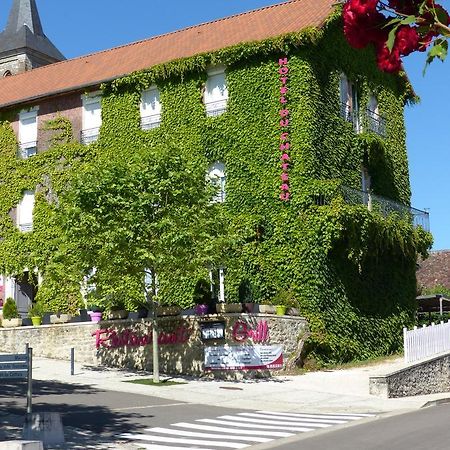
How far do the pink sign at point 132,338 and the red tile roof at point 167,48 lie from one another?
37.1ft

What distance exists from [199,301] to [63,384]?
6216 millimetres

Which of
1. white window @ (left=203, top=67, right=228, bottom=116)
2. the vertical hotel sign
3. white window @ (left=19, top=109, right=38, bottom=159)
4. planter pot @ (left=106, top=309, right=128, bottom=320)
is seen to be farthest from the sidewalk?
white window @ (left=19, top=109, right=38, bottom=159)

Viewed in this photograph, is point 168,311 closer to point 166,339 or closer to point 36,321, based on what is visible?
point 166,339

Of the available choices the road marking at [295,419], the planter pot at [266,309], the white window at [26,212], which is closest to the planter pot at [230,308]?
the planter pot at [266,309]

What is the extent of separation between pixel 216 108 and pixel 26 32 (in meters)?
38.6

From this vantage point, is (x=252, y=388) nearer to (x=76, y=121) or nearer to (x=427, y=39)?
(x=76, y=121)

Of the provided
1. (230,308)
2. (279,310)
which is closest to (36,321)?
(230,308)

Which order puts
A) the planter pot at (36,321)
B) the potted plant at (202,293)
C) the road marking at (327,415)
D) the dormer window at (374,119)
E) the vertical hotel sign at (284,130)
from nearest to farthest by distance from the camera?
the road marking at (327,415) → the potted plant at (202,293) → the vertical hotel sign at (284,130) → the planter pot at (36,321) → the dormer window at (374,119)

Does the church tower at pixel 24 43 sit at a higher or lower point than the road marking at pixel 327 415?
higher

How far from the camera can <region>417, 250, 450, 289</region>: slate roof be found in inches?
1913

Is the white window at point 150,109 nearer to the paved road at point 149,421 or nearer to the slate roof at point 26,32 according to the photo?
the paved road at point 149,421

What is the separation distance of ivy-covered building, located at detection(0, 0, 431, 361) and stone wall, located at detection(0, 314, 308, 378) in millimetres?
1274

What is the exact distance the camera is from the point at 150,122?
98.8ft

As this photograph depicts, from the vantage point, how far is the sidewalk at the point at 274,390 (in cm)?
1809
